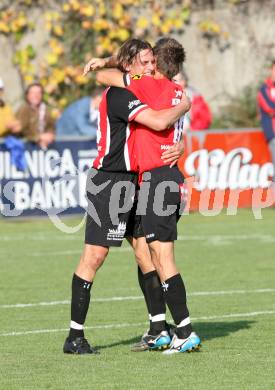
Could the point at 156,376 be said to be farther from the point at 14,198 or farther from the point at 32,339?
the point at 14,198

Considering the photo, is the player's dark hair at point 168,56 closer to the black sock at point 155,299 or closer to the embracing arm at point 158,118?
the embracing arm at point 158,118

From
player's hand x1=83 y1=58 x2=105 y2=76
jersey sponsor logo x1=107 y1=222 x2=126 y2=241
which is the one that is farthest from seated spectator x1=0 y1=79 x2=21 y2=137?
Answer: jersey sponsor logo x1=107 y1=222 x2=126 y2=241

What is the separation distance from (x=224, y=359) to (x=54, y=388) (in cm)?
136

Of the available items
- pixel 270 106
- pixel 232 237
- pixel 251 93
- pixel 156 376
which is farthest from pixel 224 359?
pixel 251 93

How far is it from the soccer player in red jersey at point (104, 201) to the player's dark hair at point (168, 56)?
11 centimetres

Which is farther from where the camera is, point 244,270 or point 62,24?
point 62,24

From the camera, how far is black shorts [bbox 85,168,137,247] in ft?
26.8

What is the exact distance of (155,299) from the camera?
8555 millimetres

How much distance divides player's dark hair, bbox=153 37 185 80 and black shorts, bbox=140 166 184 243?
0.64 meters

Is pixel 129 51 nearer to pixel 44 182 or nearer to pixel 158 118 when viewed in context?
pixel 158 118

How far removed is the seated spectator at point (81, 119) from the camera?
18.6m

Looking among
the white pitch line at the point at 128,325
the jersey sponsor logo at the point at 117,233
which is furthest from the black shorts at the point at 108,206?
the white pitch line at the point at 128,325

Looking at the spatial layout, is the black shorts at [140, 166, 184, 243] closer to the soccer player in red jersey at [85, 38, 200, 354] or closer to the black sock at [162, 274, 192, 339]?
the soccer player in red jersey at [85, 38, 200, 354]

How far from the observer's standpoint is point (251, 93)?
23.0 meters
